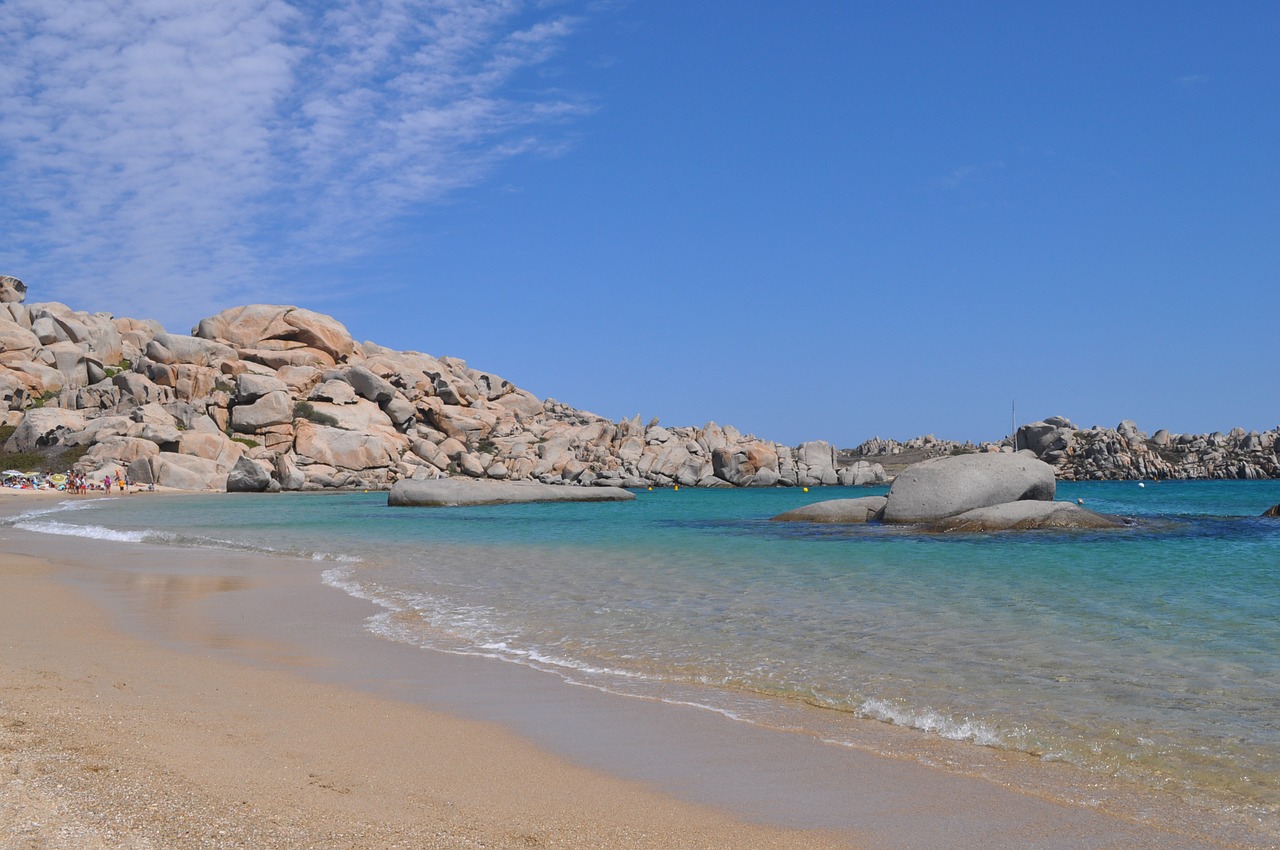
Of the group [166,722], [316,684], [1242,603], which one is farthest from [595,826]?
[1242,603]

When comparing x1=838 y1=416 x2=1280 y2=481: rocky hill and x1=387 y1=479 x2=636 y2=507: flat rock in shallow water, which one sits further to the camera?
x1=838 y1=416 x2=1280 y2=481: rocky hill

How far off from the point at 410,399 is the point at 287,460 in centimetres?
1506

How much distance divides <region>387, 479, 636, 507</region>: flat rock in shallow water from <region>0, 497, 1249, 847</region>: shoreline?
33535 millimetres

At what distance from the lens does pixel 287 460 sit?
58.8 metres

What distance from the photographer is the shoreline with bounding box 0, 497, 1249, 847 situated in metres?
4.17

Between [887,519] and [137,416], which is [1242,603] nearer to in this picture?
[887,519]

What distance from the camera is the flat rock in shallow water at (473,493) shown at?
42156mm

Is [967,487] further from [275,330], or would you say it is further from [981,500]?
[275,330]

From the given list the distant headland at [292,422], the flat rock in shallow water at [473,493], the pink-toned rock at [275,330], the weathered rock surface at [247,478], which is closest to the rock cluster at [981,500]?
the flat rock in shallow water at [473,493]

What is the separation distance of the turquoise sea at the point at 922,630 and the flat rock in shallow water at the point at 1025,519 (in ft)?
3.27

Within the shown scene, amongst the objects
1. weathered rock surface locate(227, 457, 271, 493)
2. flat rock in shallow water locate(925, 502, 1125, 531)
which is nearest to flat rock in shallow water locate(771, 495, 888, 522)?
flat rock in shallow water locate(925, 502, 1125, 531)

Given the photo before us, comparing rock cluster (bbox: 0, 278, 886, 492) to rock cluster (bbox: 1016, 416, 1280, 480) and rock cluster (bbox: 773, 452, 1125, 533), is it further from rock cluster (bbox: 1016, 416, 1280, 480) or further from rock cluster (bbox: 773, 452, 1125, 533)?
rock cluster (bbox: 773, 452, 1125, 533)

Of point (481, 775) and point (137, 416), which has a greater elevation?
point (137, 416)

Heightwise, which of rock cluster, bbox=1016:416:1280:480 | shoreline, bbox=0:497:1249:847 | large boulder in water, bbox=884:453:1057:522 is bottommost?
shoreline, bbox=0:497:1249:847
